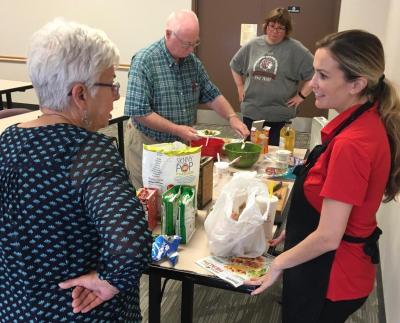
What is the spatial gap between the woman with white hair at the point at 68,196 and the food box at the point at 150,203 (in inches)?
20.3

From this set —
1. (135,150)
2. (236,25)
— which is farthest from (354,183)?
(236,25)

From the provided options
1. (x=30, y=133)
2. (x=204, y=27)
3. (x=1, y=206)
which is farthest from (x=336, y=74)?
(x=204, y=27)

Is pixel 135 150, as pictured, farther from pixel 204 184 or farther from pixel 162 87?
pixel 204 184

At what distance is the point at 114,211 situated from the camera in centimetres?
90

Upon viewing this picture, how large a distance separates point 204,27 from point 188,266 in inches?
194

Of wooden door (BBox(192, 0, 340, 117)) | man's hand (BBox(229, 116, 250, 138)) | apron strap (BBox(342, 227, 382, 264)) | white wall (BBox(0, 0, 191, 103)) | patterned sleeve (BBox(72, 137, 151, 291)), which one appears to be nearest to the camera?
patterned sleeve (BBox(72, 137, 151, 291))

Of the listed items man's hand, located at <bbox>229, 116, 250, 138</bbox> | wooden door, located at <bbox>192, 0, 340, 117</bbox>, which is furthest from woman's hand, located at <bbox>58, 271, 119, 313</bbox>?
wooden door, located at <bbox>192, 0, 340, 117</bbox>

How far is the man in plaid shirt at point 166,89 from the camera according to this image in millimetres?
2164

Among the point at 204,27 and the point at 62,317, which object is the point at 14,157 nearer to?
the point at 62,317

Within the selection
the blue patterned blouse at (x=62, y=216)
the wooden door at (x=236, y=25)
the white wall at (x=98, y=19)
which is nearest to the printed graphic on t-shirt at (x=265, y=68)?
the blue patterned blouse at (x=62, y=216)

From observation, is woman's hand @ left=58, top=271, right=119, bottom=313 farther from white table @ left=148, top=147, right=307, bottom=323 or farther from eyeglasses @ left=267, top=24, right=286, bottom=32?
eyeglasses @ left=267, top=24, right=286, bottom=32

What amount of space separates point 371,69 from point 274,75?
2.01 m

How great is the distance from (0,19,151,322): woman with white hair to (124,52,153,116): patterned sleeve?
3.69ft

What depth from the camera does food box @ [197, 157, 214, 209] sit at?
5.66 ft
